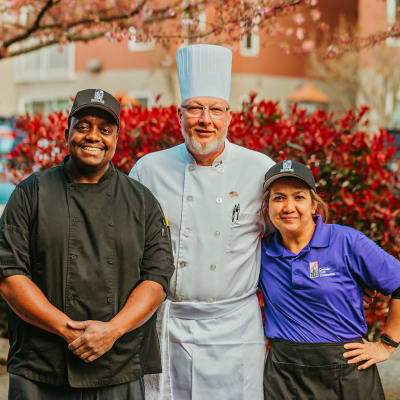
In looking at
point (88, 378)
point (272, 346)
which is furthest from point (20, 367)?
point (272, 346)

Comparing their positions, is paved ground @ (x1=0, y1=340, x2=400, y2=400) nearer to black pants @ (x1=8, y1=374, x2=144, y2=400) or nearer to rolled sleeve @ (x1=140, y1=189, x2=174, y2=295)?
black pants @ (x1=8, y1=374, x2=144, y2=400)

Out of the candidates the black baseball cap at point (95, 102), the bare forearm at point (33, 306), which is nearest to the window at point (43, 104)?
the black baseball cap at point (95, 102)

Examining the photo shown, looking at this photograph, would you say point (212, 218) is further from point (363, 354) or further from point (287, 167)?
point (363, 354)

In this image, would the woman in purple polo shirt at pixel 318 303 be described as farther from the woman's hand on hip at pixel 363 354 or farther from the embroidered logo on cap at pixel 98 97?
the embroidered logo on cap at pixel 98 97

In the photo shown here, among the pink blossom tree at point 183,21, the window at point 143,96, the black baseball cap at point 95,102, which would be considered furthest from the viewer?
the window at point 143,96

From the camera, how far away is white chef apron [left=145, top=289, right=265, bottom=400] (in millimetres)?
2754

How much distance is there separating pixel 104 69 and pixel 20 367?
19.3 m

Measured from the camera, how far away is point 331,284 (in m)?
2.63

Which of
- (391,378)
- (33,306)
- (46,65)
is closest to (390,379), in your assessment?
(391,378)

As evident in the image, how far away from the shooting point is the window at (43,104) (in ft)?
71.9

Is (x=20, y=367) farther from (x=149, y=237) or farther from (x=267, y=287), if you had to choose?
(x=267, y=287)

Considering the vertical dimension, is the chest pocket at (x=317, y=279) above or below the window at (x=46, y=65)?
below

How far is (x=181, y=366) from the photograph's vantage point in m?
2.79

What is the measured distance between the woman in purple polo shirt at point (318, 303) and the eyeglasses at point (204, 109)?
0.37 meters
